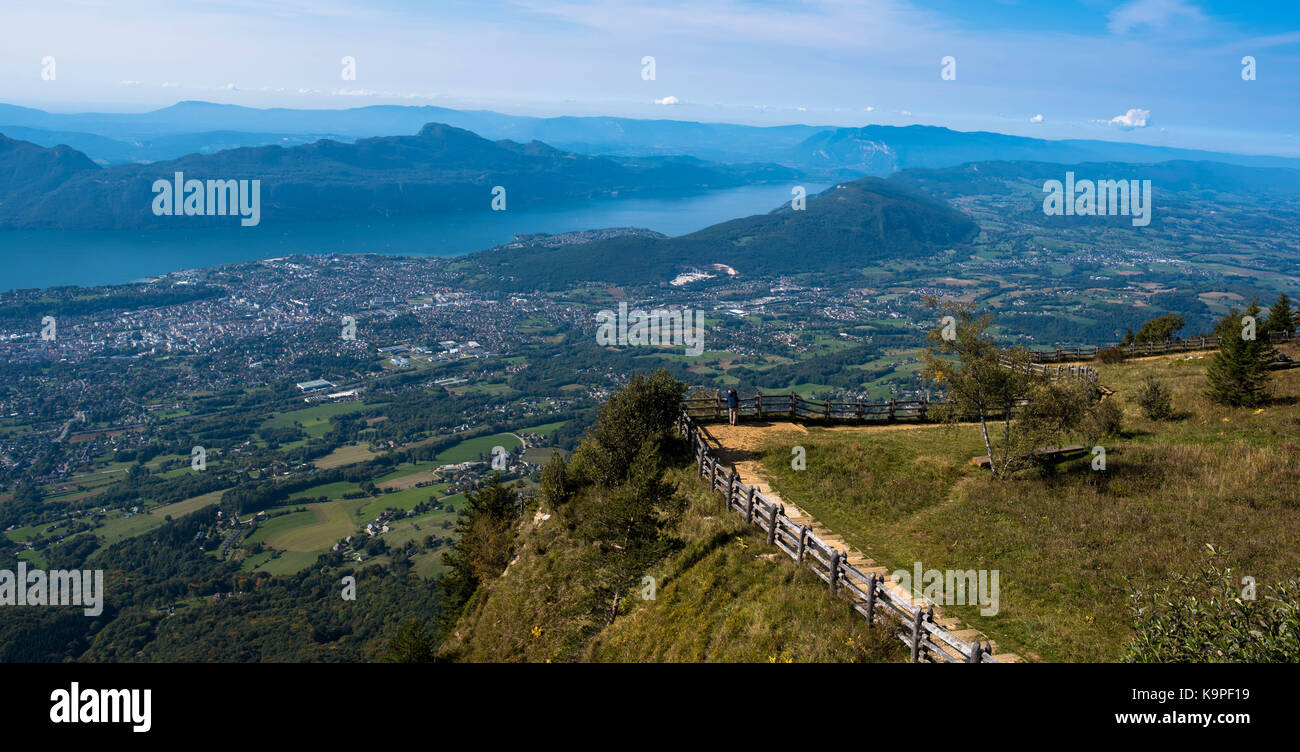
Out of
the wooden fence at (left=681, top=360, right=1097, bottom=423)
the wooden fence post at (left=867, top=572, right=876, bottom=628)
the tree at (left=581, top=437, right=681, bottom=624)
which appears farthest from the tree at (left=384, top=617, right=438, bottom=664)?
the wooden fence post at (left=867, top=572, right=876, bottom=628)

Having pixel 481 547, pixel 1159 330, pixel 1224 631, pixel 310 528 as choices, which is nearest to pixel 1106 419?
pixel 1224 631

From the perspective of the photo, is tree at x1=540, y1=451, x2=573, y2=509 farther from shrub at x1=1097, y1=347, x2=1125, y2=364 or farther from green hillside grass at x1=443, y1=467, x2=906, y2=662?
shrub at x1=1097, y1=347, x2=1125, y2=364

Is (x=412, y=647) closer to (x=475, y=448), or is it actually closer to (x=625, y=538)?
(x=625, y=538)

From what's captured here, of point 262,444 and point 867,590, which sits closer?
point 867,590

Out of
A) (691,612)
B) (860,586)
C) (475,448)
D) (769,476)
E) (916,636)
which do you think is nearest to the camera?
(916,636)

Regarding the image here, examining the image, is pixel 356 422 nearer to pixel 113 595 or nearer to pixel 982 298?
pixel 113 595
